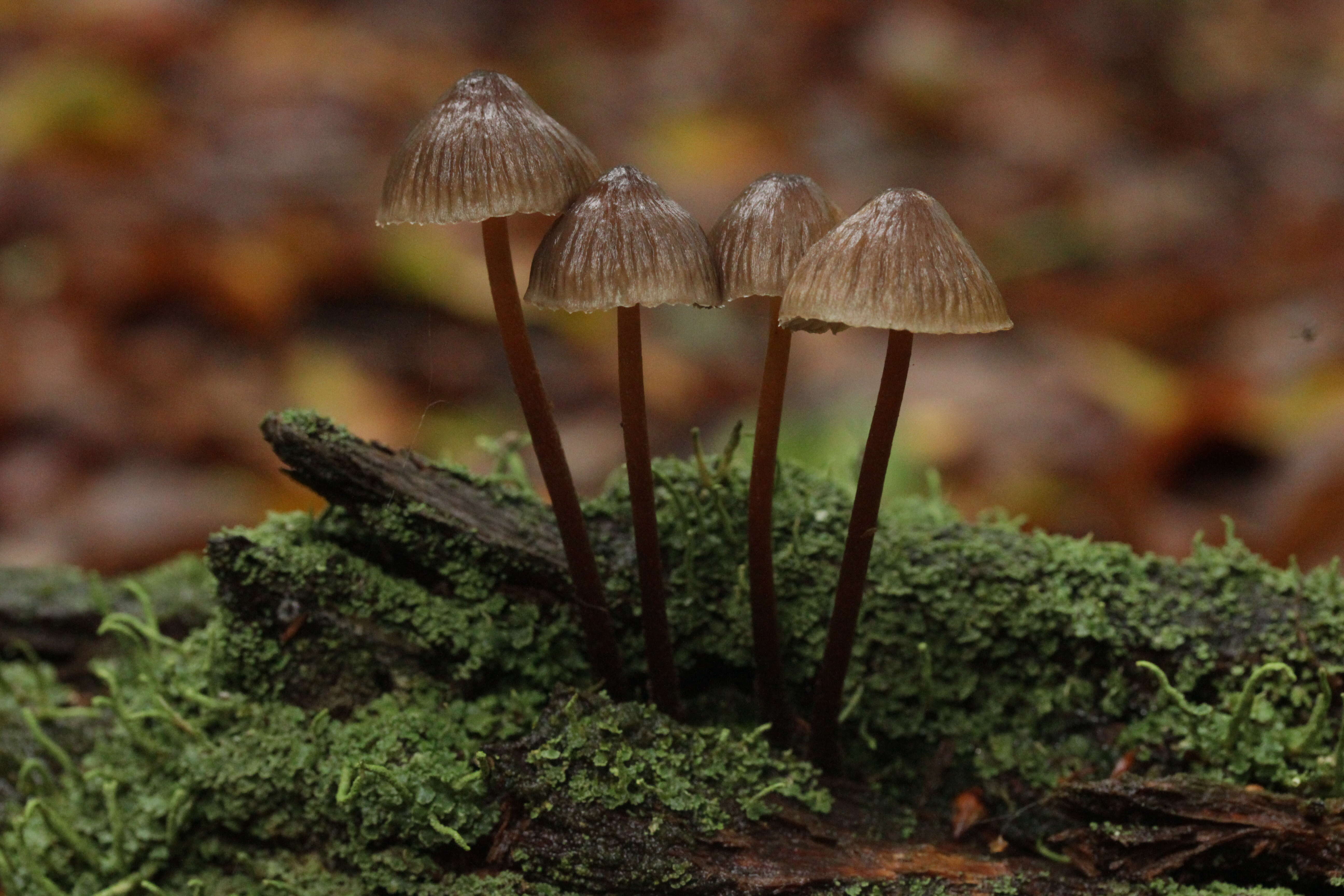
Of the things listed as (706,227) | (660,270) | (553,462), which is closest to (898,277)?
(660,270)

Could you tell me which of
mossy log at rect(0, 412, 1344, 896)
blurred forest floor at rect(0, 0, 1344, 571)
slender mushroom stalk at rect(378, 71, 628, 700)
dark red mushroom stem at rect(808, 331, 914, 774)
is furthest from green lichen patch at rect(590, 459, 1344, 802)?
blurred forest floor at rect(0, 0, 1344, 571)

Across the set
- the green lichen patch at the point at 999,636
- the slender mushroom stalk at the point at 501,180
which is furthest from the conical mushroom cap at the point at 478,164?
the green lichen patch at the point at 999,636

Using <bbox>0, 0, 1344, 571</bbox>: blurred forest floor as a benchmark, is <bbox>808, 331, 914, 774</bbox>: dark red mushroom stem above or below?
below

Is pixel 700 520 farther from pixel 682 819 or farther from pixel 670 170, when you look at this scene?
pixel 670 170

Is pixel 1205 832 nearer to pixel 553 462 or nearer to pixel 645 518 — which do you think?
pixel 645 518

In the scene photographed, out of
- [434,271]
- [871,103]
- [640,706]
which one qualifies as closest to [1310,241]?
[871,103]

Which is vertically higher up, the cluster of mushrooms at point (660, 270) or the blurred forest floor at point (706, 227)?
the blurred forest floor at point (706, 227)

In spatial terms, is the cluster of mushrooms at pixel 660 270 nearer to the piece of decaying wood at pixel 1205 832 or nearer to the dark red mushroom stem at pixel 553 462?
the dark red mushroom stem at pixel 553 462

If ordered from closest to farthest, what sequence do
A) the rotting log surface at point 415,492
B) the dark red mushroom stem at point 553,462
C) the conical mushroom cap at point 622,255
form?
the conical mushroom cap at point 622,255 < the dark red mushroom stem at point 553,462 < the rotting log surface at point 415,492

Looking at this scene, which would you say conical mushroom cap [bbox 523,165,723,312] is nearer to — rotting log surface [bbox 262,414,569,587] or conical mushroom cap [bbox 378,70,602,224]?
conical mushroom cap [bbox 378,70,602,224]
